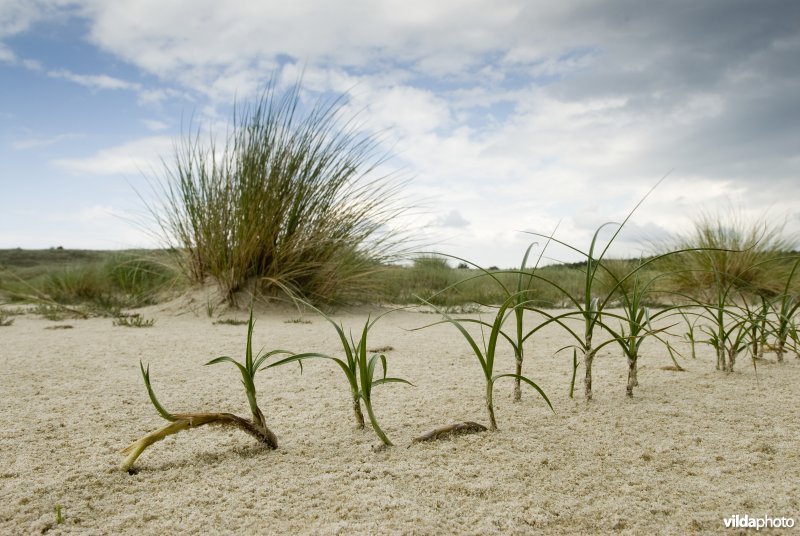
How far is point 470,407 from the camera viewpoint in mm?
1598

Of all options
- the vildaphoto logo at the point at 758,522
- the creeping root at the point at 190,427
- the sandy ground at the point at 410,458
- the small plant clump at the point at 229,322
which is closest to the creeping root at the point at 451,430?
the sandy ground at the point at 410,458

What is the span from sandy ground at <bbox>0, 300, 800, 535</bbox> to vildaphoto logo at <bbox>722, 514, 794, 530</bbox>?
0.02 metres

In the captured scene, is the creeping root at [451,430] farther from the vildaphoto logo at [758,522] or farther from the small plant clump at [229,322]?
the small plant clump at [229,322]

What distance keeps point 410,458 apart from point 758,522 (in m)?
0.65

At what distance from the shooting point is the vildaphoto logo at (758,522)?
3.21 ft

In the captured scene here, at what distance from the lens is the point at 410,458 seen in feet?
4.00

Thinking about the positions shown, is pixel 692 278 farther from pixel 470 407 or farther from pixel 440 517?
pixel 440 517

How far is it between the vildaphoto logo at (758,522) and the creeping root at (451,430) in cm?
53

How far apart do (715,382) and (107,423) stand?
1867 millimetres

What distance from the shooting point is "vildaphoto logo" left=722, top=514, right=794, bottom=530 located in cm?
98

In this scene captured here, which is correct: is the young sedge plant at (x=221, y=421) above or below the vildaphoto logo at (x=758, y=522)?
above

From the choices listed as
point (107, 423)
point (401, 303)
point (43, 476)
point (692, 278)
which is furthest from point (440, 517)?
point (692, 278)

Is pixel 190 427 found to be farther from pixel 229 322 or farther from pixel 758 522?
pixel 229 322

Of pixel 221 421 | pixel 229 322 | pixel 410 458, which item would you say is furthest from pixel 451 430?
pixel 229 322
